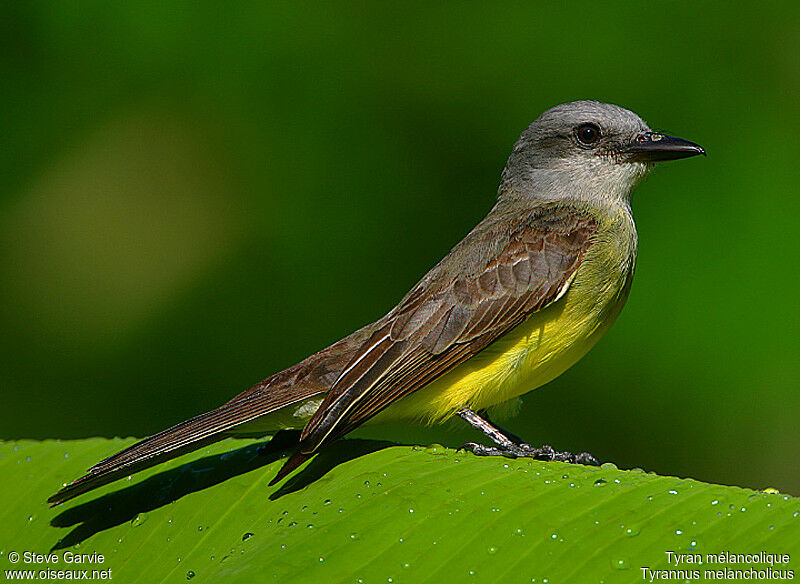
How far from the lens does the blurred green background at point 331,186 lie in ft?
18.4

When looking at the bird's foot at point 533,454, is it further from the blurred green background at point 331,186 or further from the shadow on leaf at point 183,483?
the blurred green background at point 331,186

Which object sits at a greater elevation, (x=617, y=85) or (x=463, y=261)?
(x=617, y=85)

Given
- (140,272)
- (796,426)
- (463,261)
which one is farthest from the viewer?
(140,272)

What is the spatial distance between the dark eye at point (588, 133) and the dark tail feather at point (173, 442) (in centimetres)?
190

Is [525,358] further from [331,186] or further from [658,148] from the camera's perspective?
[331,186]

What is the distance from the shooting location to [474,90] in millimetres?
6289

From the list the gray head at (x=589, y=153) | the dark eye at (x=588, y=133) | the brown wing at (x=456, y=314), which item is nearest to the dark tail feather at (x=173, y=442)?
the brown wing at (x=456, y=314)

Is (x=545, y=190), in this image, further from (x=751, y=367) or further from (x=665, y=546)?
(x=665, y=546)

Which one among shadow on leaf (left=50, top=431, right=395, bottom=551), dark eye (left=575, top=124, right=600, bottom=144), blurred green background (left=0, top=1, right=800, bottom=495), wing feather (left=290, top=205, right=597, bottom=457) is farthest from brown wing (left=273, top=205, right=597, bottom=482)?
blurred green background (left=0, top=1, right=800, bottom=495)

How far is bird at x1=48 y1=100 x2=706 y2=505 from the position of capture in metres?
3.59

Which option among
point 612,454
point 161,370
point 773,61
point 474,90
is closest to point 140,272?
point 161,370

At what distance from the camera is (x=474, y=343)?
12.4 ft

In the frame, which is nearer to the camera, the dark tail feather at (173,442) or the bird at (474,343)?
the dark tail feather at (173,442)

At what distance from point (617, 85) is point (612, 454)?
2.35 meters
